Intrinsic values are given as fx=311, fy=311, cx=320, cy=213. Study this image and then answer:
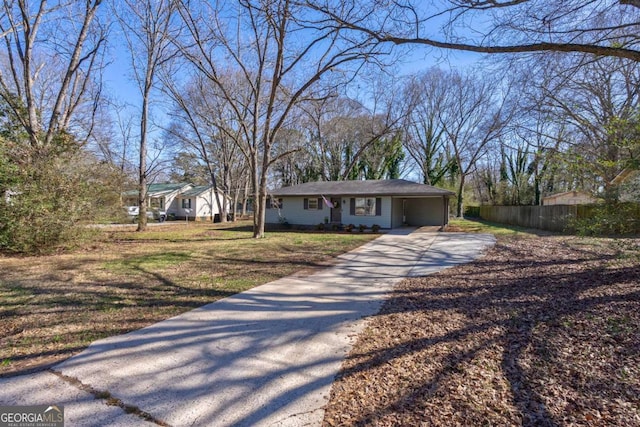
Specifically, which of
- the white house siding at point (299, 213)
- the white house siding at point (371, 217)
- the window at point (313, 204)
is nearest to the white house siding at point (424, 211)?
the white house siding at point (371, 217)

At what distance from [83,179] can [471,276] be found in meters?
11.4

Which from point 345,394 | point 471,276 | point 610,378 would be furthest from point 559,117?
point 345,394

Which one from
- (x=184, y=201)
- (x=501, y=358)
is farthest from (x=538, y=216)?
(x=184, y=201)

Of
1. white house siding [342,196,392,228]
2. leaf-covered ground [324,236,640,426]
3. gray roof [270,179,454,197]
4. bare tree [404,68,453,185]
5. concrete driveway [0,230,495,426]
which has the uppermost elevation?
bare tree [404,68,453,185]

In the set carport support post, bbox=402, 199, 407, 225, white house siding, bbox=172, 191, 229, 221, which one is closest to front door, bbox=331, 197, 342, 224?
carport support post, bbox=402, 199, 407, 225

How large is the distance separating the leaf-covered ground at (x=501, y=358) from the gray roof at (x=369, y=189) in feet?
38.5

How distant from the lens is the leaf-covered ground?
2.23 meters

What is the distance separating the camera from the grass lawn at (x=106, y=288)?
351 cm

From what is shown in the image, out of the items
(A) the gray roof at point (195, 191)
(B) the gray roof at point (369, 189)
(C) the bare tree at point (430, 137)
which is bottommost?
(B) the gray roof at point (369, 189)

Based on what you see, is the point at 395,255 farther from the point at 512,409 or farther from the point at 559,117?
the point at 559,117

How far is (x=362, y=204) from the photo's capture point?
1861cm

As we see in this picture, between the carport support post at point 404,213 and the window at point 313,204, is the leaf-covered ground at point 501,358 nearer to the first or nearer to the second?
the window at point 313,204

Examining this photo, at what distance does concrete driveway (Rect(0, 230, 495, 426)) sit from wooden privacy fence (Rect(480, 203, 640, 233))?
4650mm

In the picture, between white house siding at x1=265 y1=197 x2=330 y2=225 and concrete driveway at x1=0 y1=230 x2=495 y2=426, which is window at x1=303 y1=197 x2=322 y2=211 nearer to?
white house siding at x1=265 y1=197 x2=330 y2=225
